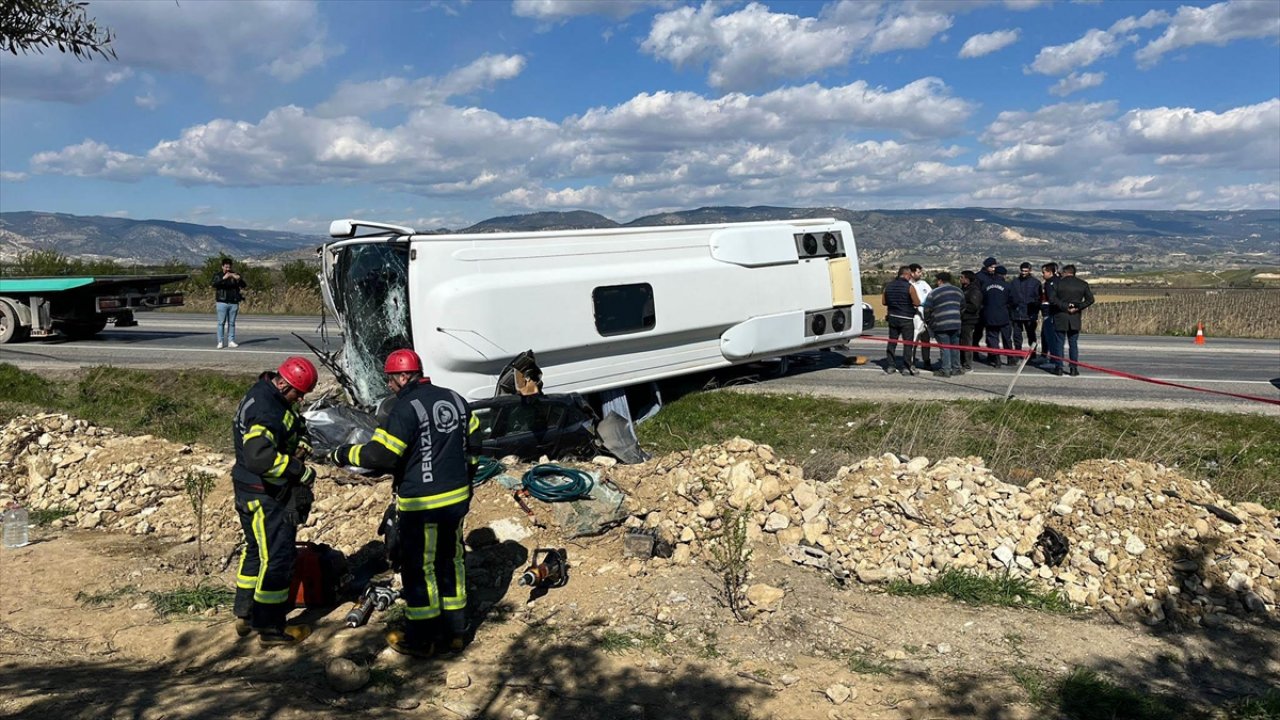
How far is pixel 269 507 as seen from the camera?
569cm

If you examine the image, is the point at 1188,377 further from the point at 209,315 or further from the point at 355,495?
the point at 209,315

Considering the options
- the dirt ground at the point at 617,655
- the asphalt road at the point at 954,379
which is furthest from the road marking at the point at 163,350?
the dirt ground at the point at 617,655

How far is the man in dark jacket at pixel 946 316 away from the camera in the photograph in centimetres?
1273

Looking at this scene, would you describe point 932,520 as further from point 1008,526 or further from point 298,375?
point 298,375

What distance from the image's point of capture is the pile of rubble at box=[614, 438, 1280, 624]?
639 cm

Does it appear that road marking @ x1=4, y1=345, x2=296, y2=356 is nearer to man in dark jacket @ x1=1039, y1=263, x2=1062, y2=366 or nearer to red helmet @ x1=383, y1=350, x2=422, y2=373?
red helmet @ x1=383, y1=350, x2=422, y2=373

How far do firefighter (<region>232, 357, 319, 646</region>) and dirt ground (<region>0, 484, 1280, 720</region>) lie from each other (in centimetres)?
23

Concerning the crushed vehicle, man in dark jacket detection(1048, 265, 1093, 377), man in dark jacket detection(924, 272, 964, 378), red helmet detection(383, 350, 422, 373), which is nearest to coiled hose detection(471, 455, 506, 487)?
the crushed vehicle

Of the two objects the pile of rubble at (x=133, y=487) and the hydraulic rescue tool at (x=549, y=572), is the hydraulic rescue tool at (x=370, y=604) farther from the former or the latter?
the pile of rubble at (x=133, y=487)

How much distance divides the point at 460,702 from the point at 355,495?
374 centimetres

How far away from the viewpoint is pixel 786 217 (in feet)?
42.4

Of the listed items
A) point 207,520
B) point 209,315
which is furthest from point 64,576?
point 209,315

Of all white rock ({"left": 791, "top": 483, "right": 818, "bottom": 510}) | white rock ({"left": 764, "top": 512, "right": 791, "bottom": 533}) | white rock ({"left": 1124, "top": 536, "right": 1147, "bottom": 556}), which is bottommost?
white rock ({"left": 1124, "top": 536, "right": 1147, "bottom": 556})

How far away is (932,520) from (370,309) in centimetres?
637
